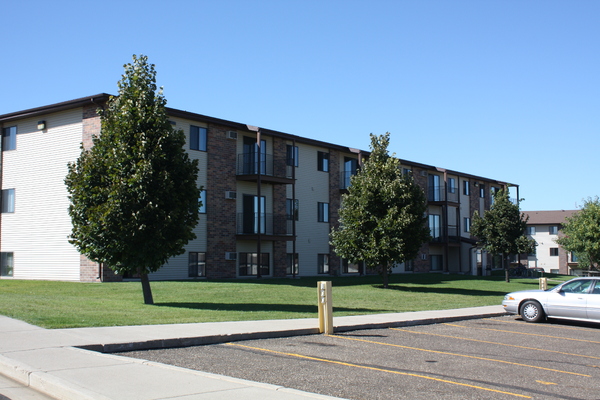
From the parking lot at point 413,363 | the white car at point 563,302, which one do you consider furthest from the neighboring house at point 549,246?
the parking lot at point 413,363

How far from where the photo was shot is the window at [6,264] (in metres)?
30.9

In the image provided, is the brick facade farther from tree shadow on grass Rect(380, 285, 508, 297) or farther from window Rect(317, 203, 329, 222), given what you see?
tree shadow on grass Rect(380, 285, 508, 297)

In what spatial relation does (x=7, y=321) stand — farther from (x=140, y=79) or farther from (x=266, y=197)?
(x=266, y=197)

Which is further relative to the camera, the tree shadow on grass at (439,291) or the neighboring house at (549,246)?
the neighboring house at (549,246)

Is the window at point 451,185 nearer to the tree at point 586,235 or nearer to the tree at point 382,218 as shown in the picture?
the tree at point 586,235

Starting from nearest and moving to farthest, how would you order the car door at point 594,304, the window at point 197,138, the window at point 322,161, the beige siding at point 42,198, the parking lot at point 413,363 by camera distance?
the parking lot at point 413,363 → the car door at point 594,304 → the beige siding at point 42,198 → the window at point 197,138 → the window at point 322,161

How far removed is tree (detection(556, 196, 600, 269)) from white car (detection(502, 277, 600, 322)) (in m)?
28.1

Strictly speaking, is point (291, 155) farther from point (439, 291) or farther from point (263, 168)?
point (439, 291)

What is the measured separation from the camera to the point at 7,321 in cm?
1232

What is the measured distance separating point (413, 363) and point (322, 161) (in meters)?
29.9

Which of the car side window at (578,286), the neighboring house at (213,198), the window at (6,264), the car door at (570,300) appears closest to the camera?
the car door at (570,300)

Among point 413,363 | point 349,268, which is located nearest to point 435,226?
point 349,268

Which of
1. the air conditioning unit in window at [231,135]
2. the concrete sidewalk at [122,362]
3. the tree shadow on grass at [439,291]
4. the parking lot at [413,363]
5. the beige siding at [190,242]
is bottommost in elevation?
the tree shadow on grass at [439,291]

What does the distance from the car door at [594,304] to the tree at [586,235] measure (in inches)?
1124
